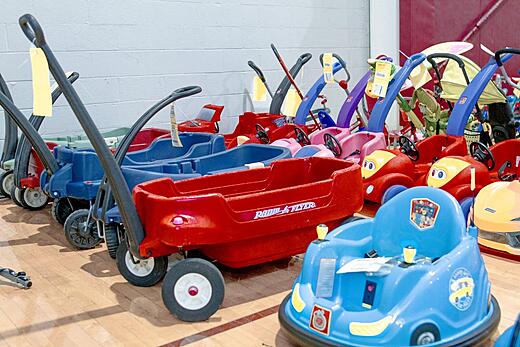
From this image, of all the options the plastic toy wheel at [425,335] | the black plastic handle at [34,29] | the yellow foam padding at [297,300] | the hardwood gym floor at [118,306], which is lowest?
the hardwood gym floor at [118,306]

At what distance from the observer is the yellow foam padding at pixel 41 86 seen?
230cm

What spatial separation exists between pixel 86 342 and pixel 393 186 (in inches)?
Answer: 78.3

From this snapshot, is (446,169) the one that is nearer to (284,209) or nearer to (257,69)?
(284,209)

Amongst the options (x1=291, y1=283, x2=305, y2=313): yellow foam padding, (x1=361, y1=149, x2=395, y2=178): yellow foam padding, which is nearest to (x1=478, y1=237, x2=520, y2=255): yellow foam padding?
(x1=361, y1=149, x2=395, y2=178): yellow foam padding

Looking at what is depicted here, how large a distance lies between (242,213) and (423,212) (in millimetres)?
731

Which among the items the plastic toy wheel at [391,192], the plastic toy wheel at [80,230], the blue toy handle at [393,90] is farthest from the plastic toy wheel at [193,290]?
the blue toy handle at [393,90]

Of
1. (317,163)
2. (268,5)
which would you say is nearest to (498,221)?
(317,163)

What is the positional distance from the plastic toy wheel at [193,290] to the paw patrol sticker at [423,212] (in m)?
0.78

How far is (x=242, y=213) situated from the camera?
2643 mm

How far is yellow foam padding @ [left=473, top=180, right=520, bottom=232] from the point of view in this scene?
293cm

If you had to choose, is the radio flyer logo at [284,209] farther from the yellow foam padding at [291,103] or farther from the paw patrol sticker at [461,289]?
the yellow foam padding at [291,103]

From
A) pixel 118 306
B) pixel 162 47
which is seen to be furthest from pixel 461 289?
pixel 162 47

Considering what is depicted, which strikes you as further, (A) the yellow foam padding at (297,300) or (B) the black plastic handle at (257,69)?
(B) the black plastic handle at (257,69)

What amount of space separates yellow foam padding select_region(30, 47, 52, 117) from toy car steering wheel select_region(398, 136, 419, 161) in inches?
93.4
